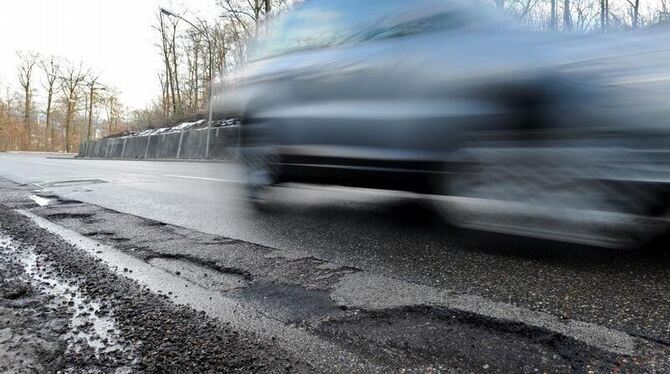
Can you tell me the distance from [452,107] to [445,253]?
89cm

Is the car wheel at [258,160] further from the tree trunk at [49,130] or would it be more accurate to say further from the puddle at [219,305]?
the tree trunk at [49,130]

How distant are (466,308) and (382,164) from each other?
1397 mm

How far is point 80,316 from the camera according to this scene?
187cm

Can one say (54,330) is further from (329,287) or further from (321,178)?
(321,178)

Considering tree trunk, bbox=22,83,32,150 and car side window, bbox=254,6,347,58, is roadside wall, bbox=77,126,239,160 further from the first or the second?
tree trunk, bbox=22,83,32,150

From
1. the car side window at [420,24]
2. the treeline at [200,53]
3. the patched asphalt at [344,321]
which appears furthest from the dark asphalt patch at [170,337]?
the treeline at [200,53]

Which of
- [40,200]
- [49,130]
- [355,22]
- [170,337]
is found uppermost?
[49,130]

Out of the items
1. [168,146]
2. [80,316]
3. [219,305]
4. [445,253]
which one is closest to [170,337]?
[219,305]

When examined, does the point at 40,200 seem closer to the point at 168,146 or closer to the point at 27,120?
the point at 168,146

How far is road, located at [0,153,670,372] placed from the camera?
1.90 m

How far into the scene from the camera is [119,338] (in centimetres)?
165

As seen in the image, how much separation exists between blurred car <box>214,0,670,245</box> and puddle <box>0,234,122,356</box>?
187 cm

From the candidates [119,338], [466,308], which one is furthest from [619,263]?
[119,338]

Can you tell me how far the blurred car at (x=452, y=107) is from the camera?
2166 millimetres
